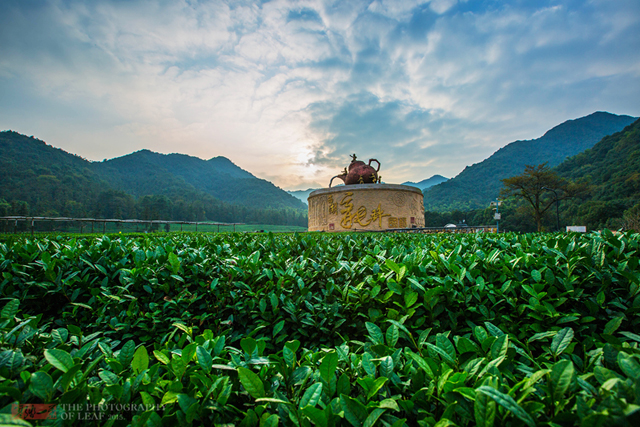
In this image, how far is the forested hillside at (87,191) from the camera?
4781cm

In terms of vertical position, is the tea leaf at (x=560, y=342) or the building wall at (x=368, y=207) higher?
the building wall at (x=368, y=207)

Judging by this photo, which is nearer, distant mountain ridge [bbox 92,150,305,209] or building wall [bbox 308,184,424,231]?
building wall [bbox 308,184,424,231]

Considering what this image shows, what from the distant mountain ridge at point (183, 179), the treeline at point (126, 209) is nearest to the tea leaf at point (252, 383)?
the treeline at point (126, 209)

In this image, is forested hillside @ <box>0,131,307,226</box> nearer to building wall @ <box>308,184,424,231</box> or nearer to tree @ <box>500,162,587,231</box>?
building wall @ <box>308,184,424,231</box>

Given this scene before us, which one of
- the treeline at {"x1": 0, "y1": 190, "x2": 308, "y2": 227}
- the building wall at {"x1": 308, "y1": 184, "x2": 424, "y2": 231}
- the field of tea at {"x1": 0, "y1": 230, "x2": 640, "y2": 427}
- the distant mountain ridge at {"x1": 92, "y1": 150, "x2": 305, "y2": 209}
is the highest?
the distant mountain ridge at {"x1": 92, "y1": 150, "x2": 305, "y2": 209}

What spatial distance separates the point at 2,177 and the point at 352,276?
77501mm

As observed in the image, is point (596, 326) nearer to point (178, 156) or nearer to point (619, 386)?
point (619, 386)

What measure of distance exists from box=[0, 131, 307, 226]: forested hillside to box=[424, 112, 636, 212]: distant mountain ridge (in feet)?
139

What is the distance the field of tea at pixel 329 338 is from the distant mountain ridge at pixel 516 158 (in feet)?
235

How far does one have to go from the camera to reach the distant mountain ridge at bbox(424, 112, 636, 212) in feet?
242

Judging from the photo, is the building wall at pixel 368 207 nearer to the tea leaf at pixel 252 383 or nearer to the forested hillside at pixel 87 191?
the tea leaf at pixel 252 383

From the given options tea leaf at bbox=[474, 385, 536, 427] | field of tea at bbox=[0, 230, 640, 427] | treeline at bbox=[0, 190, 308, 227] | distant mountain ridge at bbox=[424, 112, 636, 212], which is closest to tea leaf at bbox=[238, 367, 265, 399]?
field of tea at bbox=[0, 230, 640, 427]

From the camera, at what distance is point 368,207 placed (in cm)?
A: 1694

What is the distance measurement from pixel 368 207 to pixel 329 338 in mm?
15234
